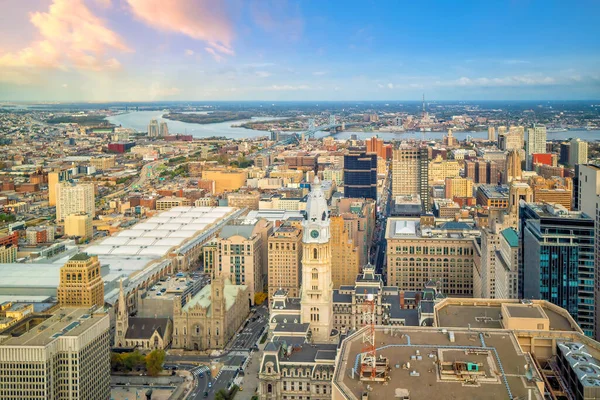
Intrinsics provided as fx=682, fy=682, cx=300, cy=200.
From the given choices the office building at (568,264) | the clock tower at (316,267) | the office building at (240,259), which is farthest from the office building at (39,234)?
the office building at (568,264)

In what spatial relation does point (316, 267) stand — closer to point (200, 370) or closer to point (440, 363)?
point (200, 370)

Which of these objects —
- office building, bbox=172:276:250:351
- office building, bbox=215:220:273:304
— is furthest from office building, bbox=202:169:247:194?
office building, bbox=172:276:250:351

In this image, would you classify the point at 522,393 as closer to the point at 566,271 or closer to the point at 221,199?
the point at 566,271

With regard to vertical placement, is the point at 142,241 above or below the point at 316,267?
below

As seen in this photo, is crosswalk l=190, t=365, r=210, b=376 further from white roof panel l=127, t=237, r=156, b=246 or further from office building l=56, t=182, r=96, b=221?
office building l=56, t=182, r=96, b=221

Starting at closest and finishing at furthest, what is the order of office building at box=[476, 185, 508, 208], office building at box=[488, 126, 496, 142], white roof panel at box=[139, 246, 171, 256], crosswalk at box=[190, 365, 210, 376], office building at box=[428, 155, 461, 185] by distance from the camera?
crosswalk at box=[190, 365, 210, 376] < white roof panel at box=[139, 246, 171, 256] < office building at box=[476, 185, 508, 208] < office building at box=[428, 155, 461, 185] < office building at box=[488, 126, 496, 142]

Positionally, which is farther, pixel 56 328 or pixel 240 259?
pixel 240 259

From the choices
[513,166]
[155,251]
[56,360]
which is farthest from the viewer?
[513,166]

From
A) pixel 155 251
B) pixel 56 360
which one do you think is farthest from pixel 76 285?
pixel 155 251

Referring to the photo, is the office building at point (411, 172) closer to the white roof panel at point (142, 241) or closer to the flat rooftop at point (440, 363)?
the white roof panel at point (142, 241)
